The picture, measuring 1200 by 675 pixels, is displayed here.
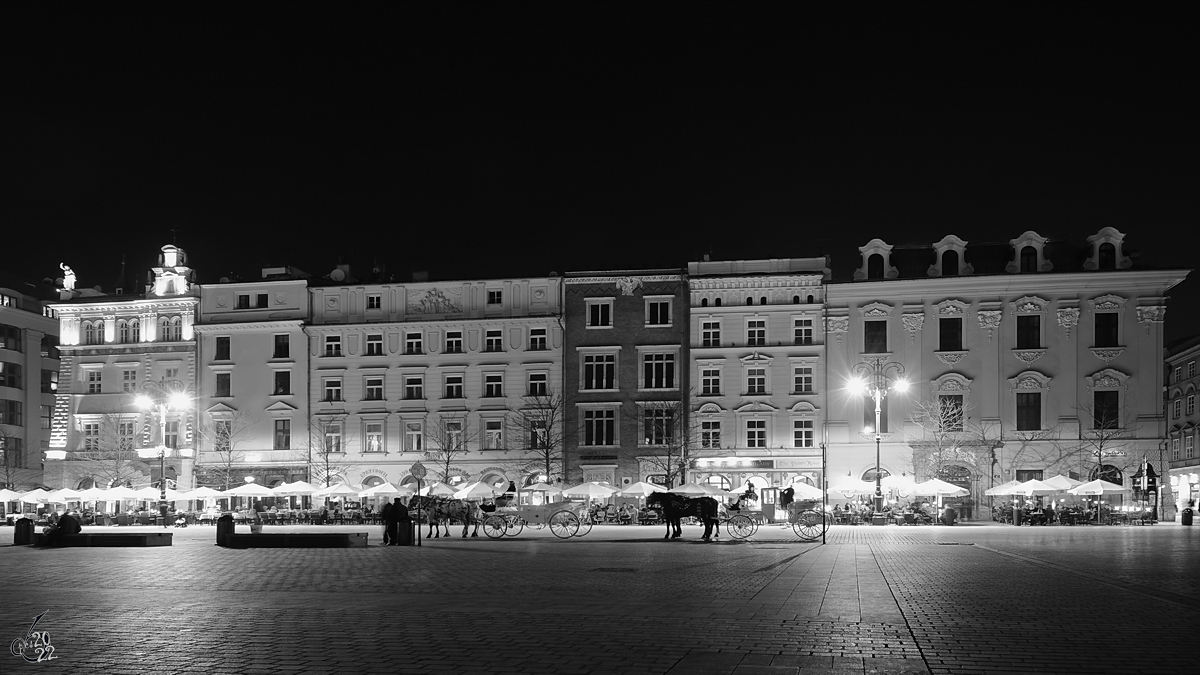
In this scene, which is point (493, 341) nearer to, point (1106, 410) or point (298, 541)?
point (1106, 410)

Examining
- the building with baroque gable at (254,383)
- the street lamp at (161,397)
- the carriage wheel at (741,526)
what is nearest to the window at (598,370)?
the building with baroque gable at (254,383)

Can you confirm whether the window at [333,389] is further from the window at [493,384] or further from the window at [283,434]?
the window at [493,384]

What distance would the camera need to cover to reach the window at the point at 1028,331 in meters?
69.4

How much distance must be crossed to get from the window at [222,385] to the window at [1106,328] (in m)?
50.2

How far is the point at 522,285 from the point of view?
75375 millimetres

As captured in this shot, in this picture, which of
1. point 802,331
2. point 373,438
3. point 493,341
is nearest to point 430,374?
point 493,341

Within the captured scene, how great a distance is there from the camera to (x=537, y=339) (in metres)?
75.0

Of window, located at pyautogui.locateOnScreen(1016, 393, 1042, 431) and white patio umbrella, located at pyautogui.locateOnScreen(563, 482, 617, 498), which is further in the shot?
window, located at pyautogui.locateOnScreen(1016, 393, 1042, 431)

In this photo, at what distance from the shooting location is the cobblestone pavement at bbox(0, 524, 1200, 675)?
11.1 m

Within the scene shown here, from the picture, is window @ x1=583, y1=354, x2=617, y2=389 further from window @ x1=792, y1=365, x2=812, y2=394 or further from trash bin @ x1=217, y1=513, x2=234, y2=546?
trash bin @ x1=217, y1=513, x2=234, y2=546

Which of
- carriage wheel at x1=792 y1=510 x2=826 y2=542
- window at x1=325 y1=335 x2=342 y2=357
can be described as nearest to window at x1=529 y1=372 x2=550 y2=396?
window at x1=325 y1=335 x2=342 y2=357

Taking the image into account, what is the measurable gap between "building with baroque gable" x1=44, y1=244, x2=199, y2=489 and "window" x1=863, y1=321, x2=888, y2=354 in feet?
132

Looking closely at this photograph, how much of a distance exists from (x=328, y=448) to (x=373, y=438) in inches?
105

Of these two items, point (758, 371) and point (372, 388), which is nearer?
point (758, 371)
